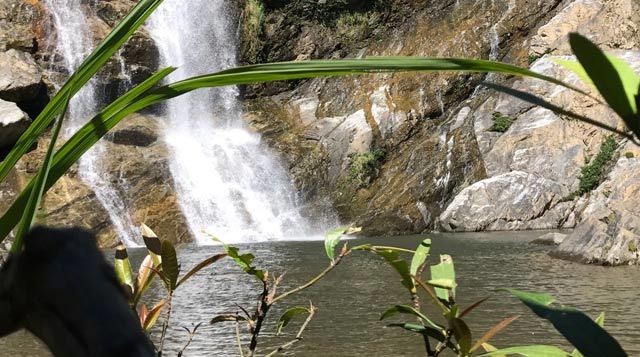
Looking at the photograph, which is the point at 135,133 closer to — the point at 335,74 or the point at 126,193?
the point at 126,193

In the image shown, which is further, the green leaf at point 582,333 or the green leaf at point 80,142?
the green leaf at point 80,142

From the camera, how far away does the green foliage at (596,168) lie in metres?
20.3

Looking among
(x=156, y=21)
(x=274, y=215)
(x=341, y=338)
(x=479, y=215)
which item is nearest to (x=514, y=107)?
(x=479, y=215)

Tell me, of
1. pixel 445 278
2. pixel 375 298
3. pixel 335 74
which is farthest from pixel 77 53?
pixel 335 74

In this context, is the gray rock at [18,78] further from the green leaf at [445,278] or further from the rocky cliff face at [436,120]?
the green leaf at [445,278]

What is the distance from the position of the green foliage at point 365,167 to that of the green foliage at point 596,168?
6.11 meters

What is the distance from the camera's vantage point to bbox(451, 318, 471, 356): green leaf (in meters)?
1.14

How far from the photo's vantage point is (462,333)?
1.16 meters

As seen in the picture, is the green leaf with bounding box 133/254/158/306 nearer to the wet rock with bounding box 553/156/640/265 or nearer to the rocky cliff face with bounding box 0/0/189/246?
the wet rock with bounding box 553/156/640/265

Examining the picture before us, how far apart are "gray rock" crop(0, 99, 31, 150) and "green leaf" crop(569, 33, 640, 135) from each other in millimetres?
20342

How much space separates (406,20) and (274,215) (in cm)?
967

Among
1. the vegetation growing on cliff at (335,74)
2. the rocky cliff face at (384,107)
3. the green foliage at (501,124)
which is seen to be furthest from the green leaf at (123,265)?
the green foliage at (501,124)

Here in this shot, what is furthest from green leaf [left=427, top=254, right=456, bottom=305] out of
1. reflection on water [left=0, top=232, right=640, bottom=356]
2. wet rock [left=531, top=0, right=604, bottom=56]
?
wet rock [left=531, top=0, right=604, bottom=56]

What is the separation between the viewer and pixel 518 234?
18500 mm
